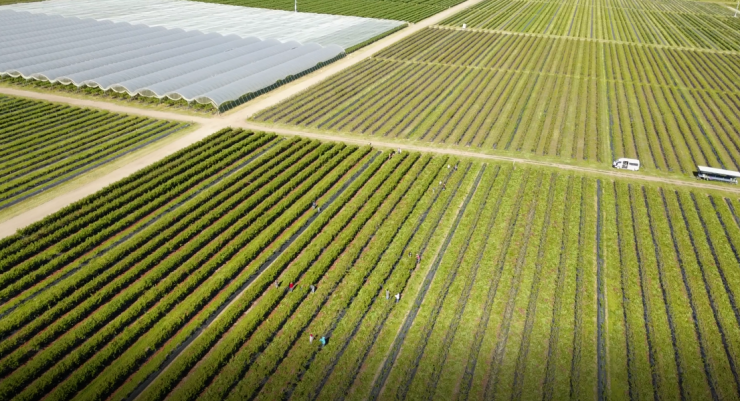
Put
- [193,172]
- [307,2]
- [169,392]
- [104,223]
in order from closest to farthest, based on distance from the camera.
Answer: [169,392] → [104,223] → [193,172] → [307,2]

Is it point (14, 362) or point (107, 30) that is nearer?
point (14, 362)

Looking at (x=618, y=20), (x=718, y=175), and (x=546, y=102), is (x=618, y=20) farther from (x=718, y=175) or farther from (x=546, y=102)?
(x=718, y=175)

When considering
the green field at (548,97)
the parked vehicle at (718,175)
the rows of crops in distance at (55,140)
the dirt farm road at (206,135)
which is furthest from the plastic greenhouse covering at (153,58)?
the parked vehicle at (718,175)

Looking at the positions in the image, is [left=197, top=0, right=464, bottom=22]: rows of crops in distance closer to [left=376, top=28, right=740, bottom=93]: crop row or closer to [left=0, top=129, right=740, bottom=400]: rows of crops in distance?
[left=376, top=28, right=740, bottom=93]: crop row

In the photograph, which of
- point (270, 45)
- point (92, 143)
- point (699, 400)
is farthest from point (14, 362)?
point (270, 45)

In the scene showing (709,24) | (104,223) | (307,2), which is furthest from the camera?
(307,2)

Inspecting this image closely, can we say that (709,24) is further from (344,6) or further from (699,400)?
(699,400)

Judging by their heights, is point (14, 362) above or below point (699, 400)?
below
